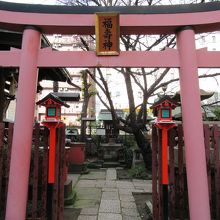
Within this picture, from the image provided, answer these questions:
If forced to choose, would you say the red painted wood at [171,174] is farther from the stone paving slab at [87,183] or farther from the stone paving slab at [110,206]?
the stone paving slab at [87,183]

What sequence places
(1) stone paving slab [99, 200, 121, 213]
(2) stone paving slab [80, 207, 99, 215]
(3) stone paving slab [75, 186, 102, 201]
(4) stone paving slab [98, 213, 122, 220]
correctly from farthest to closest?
1. (3) stone paving slab [75, 186, 102, 201]
2. (1) stone paving slab [99, 200, 121, 213]
3. (2) stone paving slab [80, 207, 99, 215]
4. (4) stone paving slab [98, 213, 122, 220]

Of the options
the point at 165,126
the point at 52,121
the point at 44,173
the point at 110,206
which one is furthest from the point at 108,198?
the point at 52,121

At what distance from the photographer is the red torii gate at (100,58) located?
5293 millimetres

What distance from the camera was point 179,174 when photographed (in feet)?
19.2

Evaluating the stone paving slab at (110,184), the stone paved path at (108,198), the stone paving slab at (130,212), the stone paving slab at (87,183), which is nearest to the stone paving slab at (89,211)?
the stone paved path at (108,198)

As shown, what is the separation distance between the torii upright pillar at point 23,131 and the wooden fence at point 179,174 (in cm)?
255

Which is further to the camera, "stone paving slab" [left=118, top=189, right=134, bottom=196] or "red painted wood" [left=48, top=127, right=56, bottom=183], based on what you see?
"stone paving slab" [left=118, top=189, right=134, bottom=196]

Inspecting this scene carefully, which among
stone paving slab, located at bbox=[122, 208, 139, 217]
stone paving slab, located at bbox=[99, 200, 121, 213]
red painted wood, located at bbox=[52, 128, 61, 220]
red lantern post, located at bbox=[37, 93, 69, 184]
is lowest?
stone paving slab, located at bbox=[122, 208, 139, 217]

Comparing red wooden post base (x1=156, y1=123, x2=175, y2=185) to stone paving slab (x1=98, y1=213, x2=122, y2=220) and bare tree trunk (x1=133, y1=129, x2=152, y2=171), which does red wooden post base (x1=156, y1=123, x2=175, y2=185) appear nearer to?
stone paving slab (x1=98, y1=213, x2=122, y2=220)

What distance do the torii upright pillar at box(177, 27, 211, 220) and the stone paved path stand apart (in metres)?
2.28

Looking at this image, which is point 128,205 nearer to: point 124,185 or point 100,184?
point 124,185

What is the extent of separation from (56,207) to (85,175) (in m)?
9.00

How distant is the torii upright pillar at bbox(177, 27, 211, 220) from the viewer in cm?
518

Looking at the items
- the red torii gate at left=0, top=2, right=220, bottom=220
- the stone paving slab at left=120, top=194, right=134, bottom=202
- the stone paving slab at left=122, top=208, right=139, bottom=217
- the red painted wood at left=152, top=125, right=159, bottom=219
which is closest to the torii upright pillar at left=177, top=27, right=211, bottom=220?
the red torii gate at left=0, top=2, right=220, bottom=220
